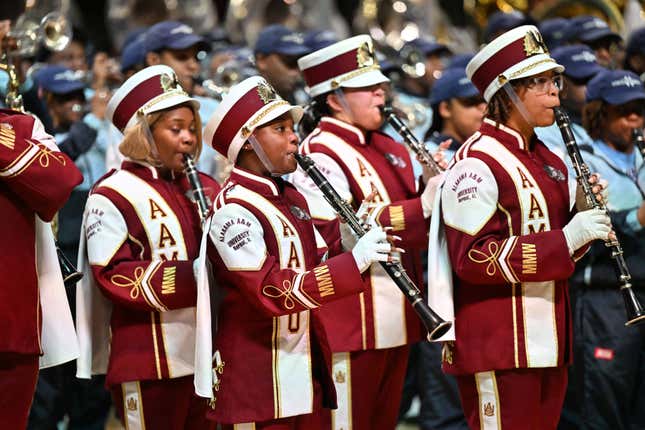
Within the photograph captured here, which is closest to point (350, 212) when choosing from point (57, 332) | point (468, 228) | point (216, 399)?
point (468, 228)

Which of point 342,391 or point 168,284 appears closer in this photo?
point 168,284

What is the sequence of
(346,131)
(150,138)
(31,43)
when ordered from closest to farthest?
1. (150,138)
2. (346,131)
3. (31,43)

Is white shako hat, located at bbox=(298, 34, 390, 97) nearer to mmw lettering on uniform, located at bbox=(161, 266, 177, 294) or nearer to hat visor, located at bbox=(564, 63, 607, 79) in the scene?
mmw lettering on uniform, located at bbox=(161, 266, 177, 294)

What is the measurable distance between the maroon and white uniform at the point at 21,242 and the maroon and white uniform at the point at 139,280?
1.98ft

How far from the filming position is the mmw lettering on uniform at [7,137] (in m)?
4.44

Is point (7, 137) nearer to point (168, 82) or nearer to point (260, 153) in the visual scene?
point (260, 153)

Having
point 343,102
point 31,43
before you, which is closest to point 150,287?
point 343,102

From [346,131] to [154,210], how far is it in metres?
1.08

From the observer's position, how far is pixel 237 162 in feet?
16.5

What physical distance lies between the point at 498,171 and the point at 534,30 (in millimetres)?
648

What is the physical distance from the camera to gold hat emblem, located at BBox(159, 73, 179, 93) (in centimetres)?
554

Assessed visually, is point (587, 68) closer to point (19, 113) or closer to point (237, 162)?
point (237, 162)

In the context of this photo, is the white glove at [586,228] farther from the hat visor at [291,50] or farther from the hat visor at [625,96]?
the hat visor at [291,50]

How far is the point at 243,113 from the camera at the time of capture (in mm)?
4984
